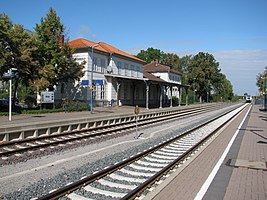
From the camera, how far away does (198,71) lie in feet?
295

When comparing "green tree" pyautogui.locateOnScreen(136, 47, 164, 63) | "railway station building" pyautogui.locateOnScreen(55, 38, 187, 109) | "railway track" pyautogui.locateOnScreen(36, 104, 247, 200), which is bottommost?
"railway track" pyautogui.locateOnScreen(36, 104, 247, 200)

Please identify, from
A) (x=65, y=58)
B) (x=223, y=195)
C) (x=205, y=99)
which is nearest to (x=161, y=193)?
(x=223, y=195)

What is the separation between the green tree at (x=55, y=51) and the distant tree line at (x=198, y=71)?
5784cm

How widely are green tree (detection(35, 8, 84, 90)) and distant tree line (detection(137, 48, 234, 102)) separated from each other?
57.8 m

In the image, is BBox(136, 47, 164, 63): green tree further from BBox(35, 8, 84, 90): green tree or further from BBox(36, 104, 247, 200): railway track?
BBox(36, 104, 247, 200): railway track

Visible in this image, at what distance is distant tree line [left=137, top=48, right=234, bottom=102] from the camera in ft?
299

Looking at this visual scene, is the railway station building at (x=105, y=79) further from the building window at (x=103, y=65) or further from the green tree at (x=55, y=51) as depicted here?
the green tree at (x=55, y=51)

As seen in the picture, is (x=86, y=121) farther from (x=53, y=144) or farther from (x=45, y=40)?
(x=45, y=40)

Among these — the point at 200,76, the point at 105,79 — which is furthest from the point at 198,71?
the point at 105,79

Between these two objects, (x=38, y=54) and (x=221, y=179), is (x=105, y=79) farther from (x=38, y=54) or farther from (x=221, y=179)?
(x=221, y=179)

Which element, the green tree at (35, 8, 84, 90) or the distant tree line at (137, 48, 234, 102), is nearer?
the green tree at (35, 8, 84, 90)

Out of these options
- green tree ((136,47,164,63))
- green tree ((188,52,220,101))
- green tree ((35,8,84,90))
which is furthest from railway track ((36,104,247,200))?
green tree ((136,47,164,63))

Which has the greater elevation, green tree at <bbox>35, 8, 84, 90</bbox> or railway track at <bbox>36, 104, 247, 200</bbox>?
green tree at <bbox>35, 8, 84, 90</bbox>

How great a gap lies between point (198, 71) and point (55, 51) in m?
64.4
